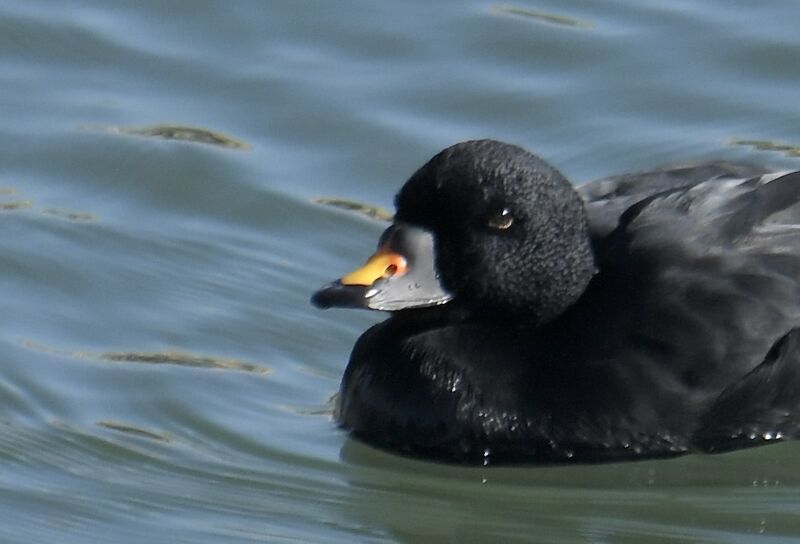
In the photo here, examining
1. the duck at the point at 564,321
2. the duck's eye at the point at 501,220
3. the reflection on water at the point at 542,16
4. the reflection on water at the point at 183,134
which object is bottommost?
the duck at the point at 564,321

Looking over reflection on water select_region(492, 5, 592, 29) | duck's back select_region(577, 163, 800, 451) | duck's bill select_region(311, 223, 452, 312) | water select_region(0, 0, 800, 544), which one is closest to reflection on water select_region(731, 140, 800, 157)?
water select_region(0, 0, 800, 544)

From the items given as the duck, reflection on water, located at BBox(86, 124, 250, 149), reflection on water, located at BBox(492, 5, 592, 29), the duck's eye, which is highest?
reflection on water, located at BBox(492, 5, 592, 29)

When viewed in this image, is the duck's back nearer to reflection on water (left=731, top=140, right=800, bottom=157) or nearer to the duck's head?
the duck's head

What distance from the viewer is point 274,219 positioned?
9102mm

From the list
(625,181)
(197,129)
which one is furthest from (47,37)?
(625,181)

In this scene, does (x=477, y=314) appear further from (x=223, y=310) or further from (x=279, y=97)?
(x=279, y=97)

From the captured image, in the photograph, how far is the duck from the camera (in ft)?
24.1

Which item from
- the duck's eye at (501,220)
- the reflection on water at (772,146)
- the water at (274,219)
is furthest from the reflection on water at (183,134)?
the duck's eye at (501,220)

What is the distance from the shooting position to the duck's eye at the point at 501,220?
7367 mm

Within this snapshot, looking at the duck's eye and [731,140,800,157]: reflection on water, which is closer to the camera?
the duck's eye

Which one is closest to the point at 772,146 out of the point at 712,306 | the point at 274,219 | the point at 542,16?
the point at 542,16

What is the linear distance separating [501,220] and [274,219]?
6.34 ft

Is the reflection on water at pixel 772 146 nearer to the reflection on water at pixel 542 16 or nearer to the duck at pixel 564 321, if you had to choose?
the reflection on water at pixel 542 16

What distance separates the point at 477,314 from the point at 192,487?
1204 mm
